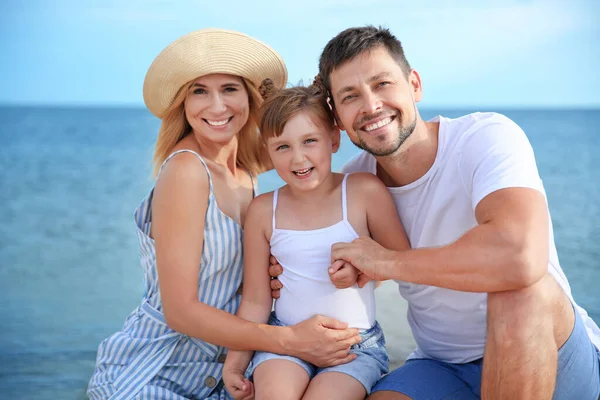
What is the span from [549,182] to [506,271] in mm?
14580

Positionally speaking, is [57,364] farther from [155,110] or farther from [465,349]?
[465,349]

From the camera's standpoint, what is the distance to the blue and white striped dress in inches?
124

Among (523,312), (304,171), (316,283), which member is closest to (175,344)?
(316,283)

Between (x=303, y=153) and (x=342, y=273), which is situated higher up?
(x=303, y=153)

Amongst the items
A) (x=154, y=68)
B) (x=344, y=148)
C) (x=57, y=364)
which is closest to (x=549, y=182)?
(x=344, y=148)

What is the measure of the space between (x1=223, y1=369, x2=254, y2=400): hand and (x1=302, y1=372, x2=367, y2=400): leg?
277 mm

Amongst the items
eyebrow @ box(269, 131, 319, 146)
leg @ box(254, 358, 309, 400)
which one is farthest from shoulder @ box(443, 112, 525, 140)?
leg @ box(254, 358, 309, 400)

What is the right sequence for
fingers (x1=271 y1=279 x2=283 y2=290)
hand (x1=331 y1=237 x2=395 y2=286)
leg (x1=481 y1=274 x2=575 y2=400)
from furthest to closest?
fingers (x1=271 y1=279 x2=283 y2=290) → hand (x1=331 y1=237 x2=395 y2=286) → leg (x1=481 y1=274 x2=575 y2=400)

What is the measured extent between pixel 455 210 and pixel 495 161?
328mm

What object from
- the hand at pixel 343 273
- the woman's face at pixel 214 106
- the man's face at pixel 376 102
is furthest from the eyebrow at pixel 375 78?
the hand at pixel 343 273

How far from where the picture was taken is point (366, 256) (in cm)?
284

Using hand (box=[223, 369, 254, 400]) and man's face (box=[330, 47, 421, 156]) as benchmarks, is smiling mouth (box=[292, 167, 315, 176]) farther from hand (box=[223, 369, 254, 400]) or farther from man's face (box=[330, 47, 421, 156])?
hand (box=[223, 369, 254, 400])

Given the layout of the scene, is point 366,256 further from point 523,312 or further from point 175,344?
point 175,344

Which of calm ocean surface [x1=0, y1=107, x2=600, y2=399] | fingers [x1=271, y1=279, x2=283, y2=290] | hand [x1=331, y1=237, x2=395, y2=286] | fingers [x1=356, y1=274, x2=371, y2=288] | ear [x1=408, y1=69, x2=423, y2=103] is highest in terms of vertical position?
ear [x1=408, y1=69, x2=423, y2=103]
